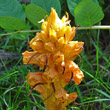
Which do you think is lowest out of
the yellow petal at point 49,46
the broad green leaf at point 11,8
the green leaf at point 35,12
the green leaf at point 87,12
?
the yellow petal at point 49,46

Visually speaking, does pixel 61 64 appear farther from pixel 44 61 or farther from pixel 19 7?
pixel 19 7

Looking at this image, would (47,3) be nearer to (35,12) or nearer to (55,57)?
(35,12)

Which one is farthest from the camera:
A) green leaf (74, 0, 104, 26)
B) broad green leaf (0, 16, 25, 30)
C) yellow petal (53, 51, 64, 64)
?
broad green leaf (0, 16, 25, 30)

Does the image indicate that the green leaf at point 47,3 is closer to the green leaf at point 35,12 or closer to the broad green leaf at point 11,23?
the green leaf at point 35,12

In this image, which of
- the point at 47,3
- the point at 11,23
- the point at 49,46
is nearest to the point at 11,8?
the point at 11,23

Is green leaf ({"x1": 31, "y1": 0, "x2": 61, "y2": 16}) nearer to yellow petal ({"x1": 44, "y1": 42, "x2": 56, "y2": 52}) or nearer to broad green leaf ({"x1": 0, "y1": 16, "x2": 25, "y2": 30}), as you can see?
broad green leaf ({"x1": 0, "y1": 16, "x2": 25, "y2": 30})

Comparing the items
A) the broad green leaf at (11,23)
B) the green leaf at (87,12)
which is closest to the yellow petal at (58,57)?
the green leaf at (87,12)

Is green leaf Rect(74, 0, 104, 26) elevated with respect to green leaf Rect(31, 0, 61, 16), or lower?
lower

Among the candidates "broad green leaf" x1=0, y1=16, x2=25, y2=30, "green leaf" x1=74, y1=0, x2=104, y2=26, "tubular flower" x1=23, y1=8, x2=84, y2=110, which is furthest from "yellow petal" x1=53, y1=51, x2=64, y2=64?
"broad green leaf" x1=0, y1=16, x2=25, y2=30
